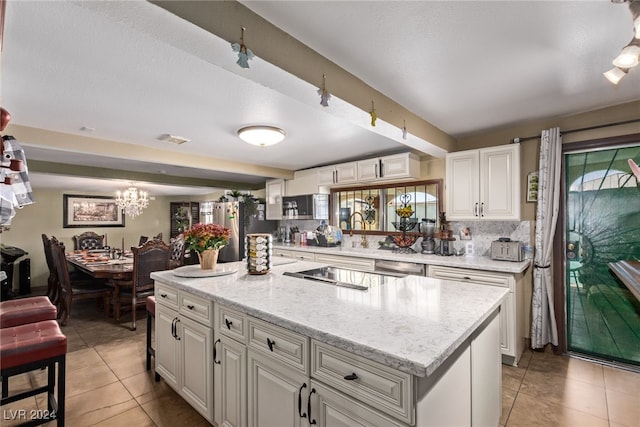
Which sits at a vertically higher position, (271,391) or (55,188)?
(55,188)

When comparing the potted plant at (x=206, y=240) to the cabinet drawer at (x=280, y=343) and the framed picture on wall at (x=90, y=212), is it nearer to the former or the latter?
the cabinet drawer at (x=280, y=343)

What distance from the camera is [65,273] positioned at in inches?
152

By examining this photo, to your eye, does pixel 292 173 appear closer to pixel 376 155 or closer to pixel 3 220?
pixel 376 155

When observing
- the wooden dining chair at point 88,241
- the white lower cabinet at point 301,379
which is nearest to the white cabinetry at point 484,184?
the white lower cabinet at point 301,379

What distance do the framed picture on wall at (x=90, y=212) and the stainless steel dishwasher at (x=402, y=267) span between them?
730cm

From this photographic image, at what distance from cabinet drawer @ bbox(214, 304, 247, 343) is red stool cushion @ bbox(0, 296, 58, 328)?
5.21ft

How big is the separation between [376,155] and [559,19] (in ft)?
9.24

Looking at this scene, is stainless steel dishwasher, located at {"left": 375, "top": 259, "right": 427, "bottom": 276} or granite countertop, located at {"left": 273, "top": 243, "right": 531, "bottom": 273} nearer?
granite countertop, located at {"left": 273, "top": 243, "right": 531, "bottom": 273}

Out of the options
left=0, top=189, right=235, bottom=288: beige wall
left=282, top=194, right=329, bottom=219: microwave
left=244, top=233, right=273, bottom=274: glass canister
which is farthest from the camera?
left=0, top=189, right=235, bottom=288: beige wall

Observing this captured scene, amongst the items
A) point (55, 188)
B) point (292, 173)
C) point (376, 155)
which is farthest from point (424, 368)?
point (55, 188)

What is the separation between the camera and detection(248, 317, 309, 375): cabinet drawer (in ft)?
4.26

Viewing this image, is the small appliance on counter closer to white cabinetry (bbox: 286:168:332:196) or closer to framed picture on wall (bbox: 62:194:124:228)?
white cabinetry (bbox: 286:168:332:196)

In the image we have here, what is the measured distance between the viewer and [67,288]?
3820 millimetres

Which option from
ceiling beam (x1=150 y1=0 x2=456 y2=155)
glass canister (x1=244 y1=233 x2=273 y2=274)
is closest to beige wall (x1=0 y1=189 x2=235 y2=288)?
glass canister (x1=244 y1=233 x2=273 y2=274)
